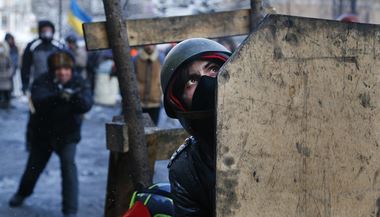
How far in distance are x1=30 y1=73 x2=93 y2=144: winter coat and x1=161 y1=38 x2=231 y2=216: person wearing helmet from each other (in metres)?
4.06

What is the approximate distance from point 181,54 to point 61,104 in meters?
4.30

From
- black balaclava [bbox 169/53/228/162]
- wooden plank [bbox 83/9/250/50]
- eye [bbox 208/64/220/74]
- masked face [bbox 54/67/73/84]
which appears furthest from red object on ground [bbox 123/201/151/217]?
masked face [bbox 54/67/73/84]

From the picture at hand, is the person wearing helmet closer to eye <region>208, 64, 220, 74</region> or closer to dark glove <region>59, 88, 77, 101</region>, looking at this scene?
eye <region>208, 64, 220, 74</region>

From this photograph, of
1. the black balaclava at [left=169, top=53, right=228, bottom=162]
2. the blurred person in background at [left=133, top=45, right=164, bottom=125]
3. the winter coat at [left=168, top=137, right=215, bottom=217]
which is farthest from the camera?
the blurred person in background at [left=133, top=45, right=164, bottom=125]

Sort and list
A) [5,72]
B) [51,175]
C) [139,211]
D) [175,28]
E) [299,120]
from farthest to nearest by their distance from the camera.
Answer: [5,72]
[51,175]
[175,28]
[139,211]
[299,120]

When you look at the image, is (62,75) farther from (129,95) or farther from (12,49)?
(12,49)

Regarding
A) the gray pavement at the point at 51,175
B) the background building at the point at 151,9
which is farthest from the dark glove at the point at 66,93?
the gray pavement at the point at 51,175

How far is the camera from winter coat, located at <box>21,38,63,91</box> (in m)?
9.80

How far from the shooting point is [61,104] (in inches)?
259

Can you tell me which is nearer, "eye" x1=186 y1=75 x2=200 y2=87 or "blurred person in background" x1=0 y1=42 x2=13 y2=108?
"eye" x1=186 y1=75 x2=200 y2=87

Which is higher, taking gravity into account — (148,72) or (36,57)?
(36,57)

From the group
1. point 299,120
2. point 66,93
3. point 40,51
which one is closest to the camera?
point 299,120

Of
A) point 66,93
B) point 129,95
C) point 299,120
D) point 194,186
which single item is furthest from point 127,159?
point 66,93

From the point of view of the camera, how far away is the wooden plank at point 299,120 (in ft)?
6.39
